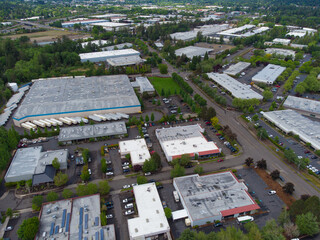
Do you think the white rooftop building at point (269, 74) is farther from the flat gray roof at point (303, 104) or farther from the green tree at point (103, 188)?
the green tree at point (103, 188)

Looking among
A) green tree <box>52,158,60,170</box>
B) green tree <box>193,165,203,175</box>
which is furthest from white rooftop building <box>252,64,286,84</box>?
green tree <box>52,158,60,170</box>

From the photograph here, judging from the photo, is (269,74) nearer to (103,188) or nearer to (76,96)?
(76,96)

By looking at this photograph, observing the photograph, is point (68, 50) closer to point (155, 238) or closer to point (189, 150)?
point (189, 150)

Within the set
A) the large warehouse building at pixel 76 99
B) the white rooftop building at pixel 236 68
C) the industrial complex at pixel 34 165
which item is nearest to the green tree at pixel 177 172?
the industrial complex at pixel 34 165

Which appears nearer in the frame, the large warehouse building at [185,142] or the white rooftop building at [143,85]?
the large warehouse building at [185,142]

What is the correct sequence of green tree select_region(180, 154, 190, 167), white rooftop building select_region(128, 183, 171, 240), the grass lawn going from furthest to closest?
the grass lawn → green tree select_region(180, 154, 190, 167) → white rooftop building select_region(128, 183, 171, 240)

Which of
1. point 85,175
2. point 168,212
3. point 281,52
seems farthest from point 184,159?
point 281,52

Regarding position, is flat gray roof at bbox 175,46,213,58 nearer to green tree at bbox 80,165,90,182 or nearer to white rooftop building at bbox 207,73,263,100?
white rooftop building at bbox 207,73,263,100
